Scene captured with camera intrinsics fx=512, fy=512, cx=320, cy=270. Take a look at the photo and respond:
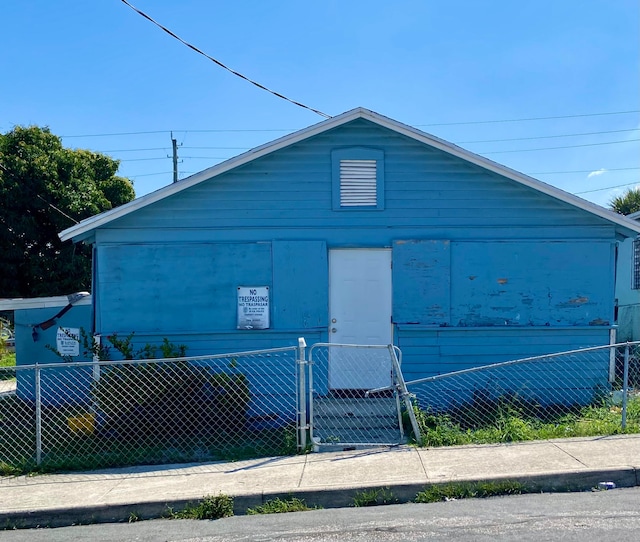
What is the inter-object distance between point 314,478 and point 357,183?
14.5ft

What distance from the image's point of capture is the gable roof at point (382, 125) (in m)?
7.51

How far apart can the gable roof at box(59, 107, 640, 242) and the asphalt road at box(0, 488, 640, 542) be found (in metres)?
4.33

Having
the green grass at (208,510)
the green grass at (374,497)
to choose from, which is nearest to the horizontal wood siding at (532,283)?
the green grass at (374,497)

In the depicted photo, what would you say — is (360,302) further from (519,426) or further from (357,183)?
(519,426)

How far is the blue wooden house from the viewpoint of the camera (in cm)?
767

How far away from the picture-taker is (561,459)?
205 inches

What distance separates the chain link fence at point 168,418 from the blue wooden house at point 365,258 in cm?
63

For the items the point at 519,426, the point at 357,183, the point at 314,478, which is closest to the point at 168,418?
the point at 314,478

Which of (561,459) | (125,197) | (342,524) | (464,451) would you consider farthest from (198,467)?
(125,197)

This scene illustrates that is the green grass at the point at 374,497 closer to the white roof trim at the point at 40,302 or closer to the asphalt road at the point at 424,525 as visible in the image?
the asphalt road at the point at 424,525

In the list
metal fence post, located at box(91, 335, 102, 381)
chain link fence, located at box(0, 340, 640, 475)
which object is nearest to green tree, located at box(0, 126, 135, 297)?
chain link fence, located at box(0, 340, 640, 475)

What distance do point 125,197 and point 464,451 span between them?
1622cm

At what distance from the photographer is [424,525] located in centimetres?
404

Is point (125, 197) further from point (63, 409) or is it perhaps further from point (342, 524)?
point (342, 524)
